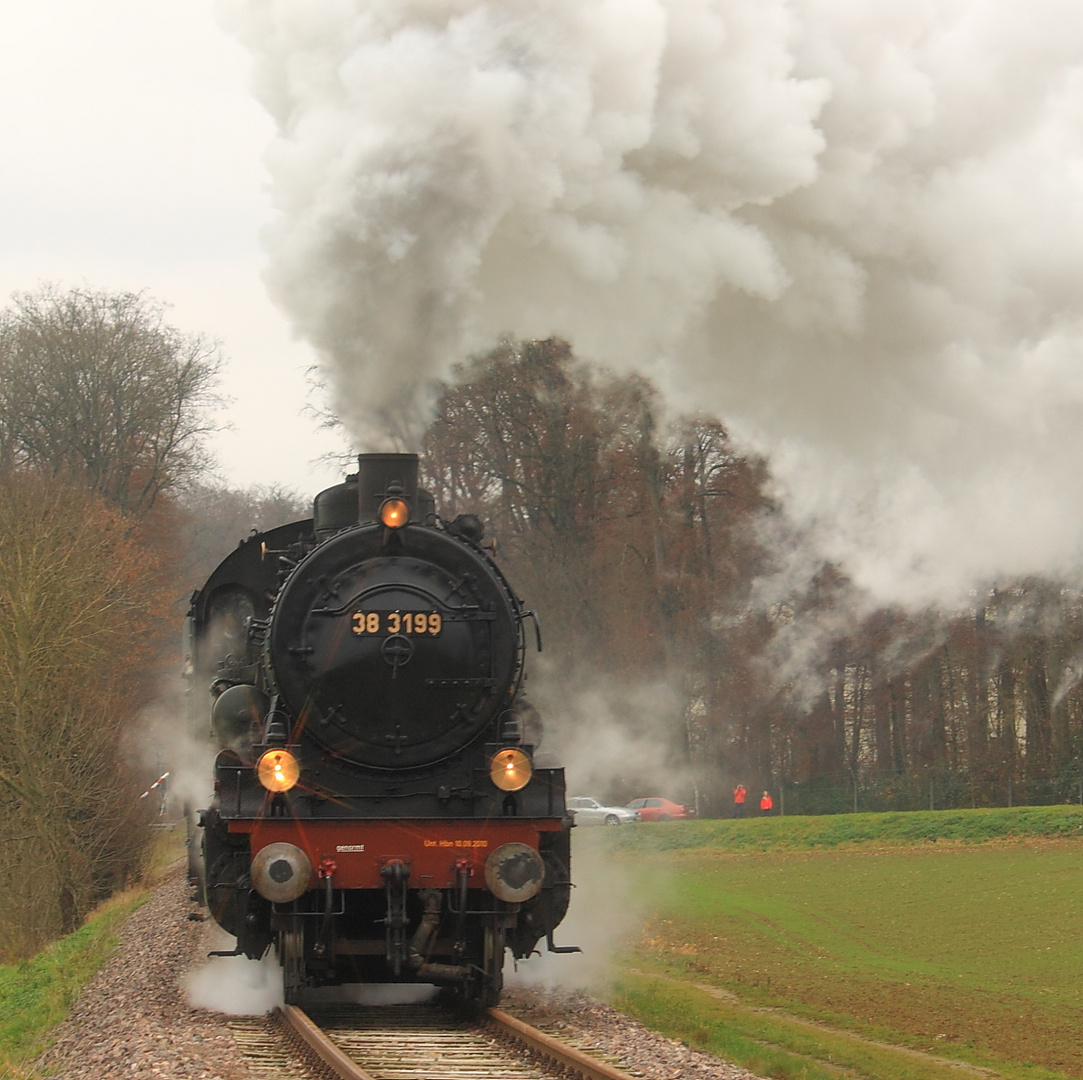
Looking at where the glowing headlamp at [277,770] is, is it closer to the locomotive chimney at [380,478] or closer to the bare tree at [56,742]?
the locomotive chimney at [380,478]

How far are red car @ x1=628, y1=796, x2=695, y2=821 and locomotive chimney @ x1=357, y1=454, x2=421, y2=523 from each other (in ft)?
87.6

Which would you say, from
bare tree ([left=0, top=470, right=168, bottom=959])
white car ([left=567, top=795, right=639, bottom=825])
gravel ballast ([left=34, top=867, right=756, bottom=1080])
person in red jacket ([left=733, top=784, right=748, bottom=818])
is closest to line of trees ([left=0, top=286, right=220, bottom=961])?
bare tree ([left=0, top=470, right=168, bottom=959])

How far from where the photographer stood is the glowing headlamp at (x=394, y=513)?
980 cm

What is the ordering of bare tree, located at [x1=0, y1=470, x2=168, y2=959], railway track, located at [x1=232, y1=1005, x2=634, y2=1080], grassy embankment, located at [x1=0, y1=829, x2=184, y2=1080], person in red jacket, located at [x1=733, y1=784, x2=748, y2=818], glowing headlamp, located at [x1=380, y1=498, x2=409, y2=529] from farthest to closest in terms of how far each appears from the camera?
person in red jacket, located at [x1=733, y1=784, x2=748, y2=818] < bare tree, located at [x1=0, y1=470, x2=168, y2=959] < grassy embankment, located at [x1=0, y1=829, x2=184, y2=1080] < glowing headlamp, located at [x1=380, y1=498, x2=409, y2=529] < railway track, located at [x1=232, y1=1005, x2=634, y2=1080]

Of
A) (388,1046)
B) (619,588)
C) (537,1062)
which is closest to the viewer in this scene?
(537,1062)

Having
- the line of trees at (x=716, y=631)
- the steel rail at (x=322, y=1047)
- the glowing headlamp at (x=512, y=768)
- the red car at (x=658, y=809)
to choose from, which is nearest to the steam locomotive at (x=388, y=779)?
the glowing headlamp at (x=512, y=768)

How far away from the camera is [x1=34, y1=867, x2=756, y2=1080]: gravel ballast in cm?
765

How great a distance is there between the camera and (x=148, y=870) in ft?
76.1

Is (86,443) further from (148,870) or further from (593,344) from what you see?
(593,344)

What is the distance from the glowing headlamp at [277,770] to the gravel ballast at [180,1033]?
1.47 m

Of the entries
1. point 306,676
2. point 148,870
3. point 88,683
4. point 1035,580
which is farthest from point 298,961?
point 1035,580

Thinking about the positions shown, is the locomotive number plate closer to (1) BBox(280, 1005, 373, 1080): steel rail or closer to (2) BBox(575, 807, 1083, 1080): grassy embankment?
(1) BBox(280, 1005, 373, 1080): steel rail

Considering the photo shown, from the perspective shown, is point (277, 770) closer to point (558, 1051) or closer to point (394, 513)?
point (394, 513)

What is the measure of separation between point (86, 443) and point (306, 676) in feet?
101
